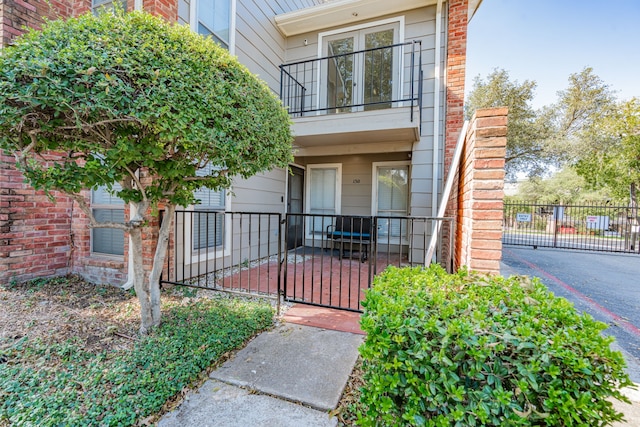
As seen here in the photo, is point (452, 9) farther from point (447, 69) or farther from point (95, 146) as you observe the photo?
point (95, 146)

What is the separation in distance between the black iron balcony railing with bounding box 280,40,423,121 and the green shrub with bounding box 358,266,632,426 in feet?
16.8

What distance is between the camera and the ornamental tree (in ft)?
5.64

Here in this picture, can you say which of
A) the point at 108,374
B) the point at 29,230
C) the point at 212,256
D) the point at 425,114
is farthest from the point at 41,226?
the point at 425,114

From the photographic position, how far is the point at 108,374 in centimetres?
187

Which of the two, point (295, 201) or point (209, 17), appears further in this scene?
point (295, 201)

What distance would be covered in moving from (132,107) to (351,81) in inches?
209

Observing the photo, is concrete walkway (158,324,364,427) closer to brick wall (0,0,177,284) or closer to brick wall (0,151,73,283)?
brick wall (0,0,177,284)

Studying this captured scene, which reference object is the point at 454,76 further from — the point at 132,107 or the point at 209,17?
the point at 132,107

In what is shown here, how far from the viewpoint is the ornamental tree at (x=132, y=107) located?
1719 mm

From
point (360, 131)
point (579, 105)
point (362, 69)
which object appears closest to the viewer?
point (360, 131)

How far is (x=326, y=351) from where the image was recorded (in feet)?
7.73

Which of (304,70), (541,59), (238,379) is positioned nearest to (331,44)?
(304,70)

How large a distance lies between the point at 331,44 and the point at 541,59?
11.0m

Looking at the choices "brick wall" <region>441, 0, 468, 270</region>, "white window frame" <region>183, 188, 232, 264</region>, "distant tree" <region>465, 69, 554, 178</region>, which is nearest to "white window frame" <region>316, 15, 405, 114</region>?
"brick wall" <region>441, 0, 468, 270</region>
